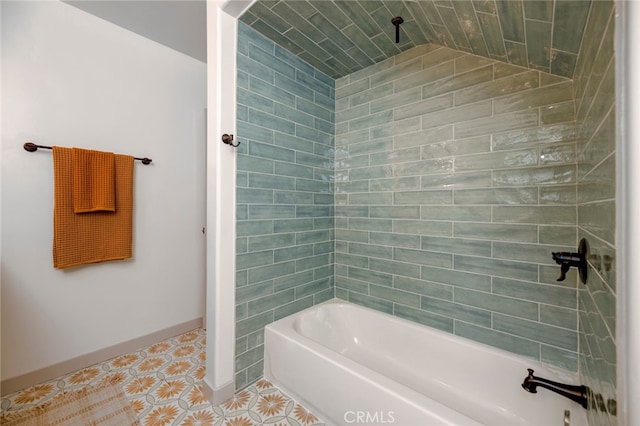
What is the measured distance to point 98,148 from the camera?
6.34 ft

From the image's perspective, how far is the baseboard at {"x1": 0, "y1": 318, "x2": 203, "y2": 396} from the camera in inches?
63.0

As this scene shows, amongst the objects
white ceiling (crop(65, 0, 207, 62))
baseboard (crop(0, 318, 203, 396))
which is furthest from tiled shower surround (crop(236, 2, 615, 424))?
baseboard (crop(0, 318, 203, 396))

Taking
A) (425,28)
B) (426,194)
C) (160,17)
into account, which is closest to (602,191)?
(426,194)

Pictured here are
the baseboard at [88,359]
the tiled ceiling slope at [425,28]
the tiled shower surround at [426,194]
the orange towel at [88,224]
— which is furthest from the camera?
the orange towel at [88,224]

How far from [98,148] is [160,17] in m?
1.07

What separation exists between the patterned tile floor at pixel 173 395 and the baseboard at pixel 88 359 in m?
0.04

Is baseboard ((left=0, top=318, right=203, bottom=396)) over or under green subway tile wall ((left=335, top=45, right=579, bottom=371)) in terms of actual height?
under

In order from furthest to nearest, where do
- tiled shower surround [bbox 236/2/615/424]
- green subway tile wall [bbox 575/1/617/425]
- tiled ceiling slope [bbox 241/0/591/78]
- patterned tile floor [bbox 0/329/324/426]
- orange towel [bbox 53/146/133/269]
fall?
orange towel [bbox 53/146/133/269] < patterned tile floor [bbox 0/329/324/426] < tiled shower surround [bbox 236/2/615/424] < tiled ceiling slope [bbox 241/0/591/78] < green subway tile wall [bbox 575/1/617/425]

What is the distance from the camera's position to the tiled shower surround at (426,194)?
1.30m

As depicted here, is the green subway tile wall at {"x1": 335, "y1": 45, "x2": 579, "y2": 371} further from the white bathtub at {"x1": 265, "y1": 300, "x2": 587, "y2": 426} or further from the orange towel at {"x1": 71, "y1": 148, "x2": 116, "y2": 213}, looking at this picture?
the orange towel at {"x1": 71, "y1": 148, "x2": 116, "y2": 213}

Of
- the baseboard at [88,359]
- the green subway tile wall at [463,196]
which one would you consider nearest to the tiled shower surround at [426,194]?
the green subway tile wall at [463,196]

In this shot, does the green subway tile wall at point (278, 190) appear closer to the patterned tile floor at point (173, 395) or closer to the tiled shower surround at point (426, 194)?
the tiled shower surround at point (426, 194)

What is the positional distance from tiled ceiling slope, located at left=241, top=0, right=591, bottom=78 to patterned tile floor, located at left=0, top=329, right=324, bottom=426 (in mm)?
2125

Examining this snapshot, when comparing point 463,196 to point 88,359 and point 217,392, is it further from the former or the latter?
point 88,359
